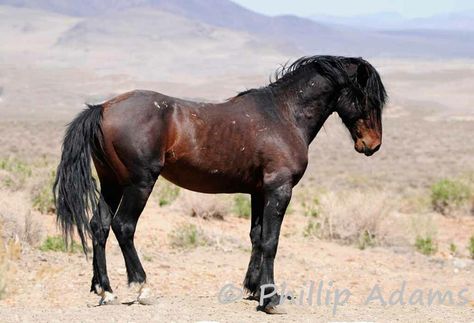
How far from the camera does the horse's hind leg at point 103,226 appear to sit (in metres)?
6.79

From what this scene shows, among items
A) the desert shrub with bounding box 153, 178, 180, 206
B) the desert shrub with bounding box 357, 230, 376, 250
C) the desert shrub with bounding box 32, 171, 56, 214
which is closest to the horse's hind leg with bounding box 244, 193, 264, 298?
the desert shrub with bounding box 357, 230, 376, 250

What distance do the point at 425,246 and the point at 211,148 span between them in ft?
21.3

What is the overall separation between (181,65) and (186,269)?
109m

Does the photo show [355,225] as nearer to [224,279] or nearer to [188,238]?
[188,238]

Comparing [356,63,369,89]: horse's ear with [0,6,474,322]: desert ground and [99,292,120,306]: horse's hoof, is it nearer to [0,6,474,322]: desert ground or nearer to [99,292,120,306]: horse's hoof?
[0,6,474,322]: desert ground

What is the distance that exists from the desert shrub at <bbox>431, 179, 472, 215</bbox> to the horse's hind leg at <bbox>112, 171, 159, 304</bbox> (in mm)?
10908

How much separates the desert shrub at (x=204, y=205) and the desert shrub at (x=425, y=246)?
116 inches

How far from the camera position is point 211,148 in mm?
6734

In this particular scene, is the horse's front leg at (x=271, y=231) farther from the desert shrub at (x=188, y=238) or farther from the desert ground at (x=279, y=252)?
the desert shrub at (x=188, y=238)

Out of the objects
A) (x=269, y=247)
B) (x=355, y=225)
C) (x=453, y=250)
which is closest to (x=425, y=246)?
(x=453, y=250)

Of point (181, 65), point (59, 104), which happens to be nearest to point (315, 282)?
point (59, 104)

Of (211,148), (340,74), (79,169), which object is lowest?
(79,169)

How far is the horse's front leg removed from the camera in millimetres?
6777

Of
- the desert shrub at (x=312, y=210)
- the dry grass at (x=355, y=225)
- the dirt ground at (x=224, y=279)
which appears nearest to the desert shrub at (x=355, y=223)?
the dry grass at (x=355, y=225)
